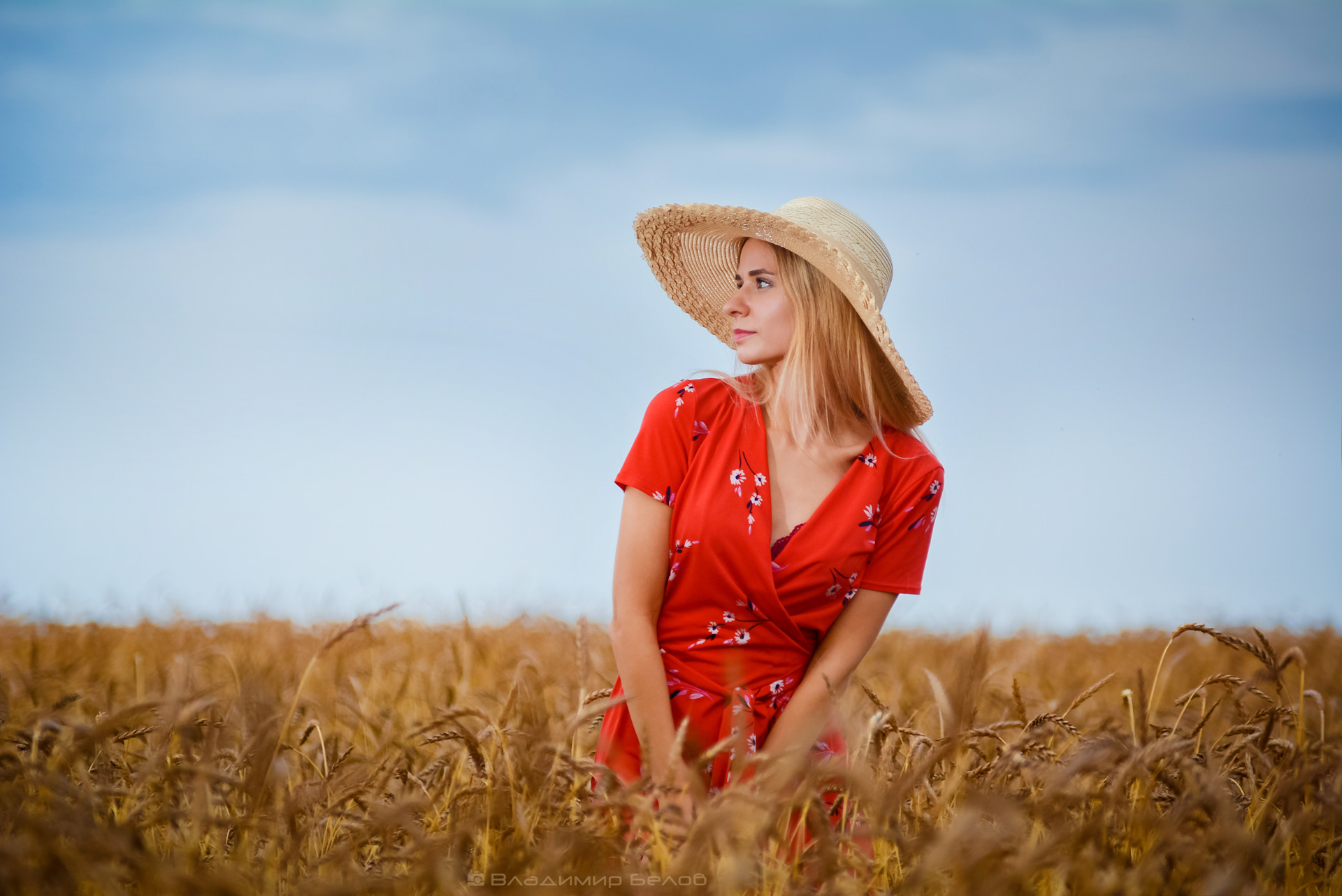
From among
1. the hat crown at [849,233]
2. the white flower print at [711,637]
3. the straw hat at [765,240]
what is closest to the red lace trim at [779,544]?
the white flower print at [711,637]

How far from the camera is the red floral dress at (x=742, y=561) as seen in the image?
2.50 metres

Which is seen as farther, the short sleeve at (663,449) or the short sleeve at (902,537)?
the short sleeve at (902,537)

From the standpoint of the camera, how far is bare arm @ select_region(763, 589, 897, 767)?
245 cm

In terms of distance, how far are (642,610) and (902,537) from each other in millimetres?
753

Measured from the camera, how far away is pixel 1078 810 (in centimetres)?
238

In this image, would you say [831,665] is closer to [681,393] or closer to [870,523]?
[870,523]

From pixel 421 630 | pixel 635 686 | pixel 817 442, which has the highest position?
pixel 817 442

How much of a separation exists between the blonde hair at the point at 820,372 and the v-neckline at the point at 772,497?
0.06 m

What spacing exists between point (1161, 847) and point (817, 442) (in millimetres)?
1427

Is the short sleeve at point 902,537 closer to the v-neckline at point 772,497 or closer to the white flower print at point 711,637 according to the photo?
the v-neckline at point 772,497

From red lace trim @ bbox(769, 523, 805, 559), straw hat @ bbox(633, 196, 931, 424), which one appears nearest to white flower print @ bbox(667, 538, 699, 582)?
red lace trim @ bbox(769, 523, 805, 559)

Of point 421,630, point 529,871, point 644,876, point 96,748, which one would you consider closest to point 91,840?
point 529,871

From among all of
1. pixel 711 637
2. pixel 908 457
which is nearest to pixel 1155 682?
pixel 908 457

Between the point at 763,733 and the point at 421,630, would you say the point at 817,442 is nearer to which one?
the point at 763,733
